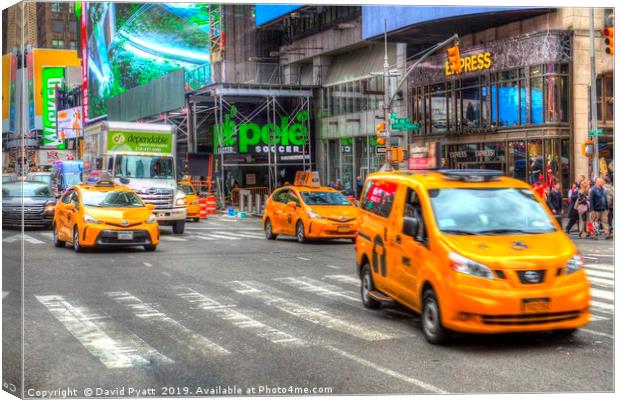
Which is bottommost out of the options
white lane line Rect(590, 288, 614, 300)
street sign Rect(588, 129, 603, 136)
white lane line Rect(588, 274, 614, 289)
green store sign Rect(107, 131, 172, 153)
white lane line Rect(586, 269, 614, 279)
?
white lane line Rect(590, 288, 614, 300)

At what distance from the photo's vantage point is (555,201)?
30.4ft

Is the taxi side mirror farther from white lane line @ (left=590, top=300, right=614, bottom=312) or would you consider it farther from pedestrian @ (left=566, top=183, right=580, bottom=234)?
white lane line @ (left=590, top=300, right=614, bottom=312)

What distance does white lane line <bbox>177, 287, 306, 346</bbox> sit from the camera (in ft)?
28.5

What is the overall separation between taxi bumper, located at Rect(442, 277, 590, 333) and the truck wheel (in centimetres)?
531

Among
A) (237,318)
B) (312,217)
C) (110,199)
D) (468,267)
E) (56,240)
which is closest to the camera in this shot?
(468,267)

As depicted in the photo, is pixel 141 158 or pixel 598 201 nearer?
pixel 598 201

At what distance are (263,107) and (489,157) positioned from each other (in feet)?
9.05

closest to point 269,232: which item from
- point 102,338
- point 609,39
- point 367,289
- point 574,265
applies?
point 367,289

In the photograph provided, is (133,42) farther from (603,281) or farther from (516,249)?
(603,281)

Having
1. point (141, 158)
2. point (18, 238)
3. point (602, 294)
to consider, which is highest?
point (141, 158)

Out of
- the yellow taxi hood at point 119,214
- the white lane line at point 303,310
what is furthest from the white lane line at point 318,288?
the yellow taxi hood at point 119,214

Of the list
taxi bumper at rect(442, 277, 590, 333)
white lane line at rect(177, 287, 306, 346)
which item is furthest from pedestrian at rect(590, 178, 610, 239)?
white lane line at rect(177, 287, 306, 346)

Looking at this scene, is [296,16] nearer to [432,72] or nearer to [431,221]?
[432,72]

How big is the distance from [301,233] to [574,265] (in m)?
8.65
